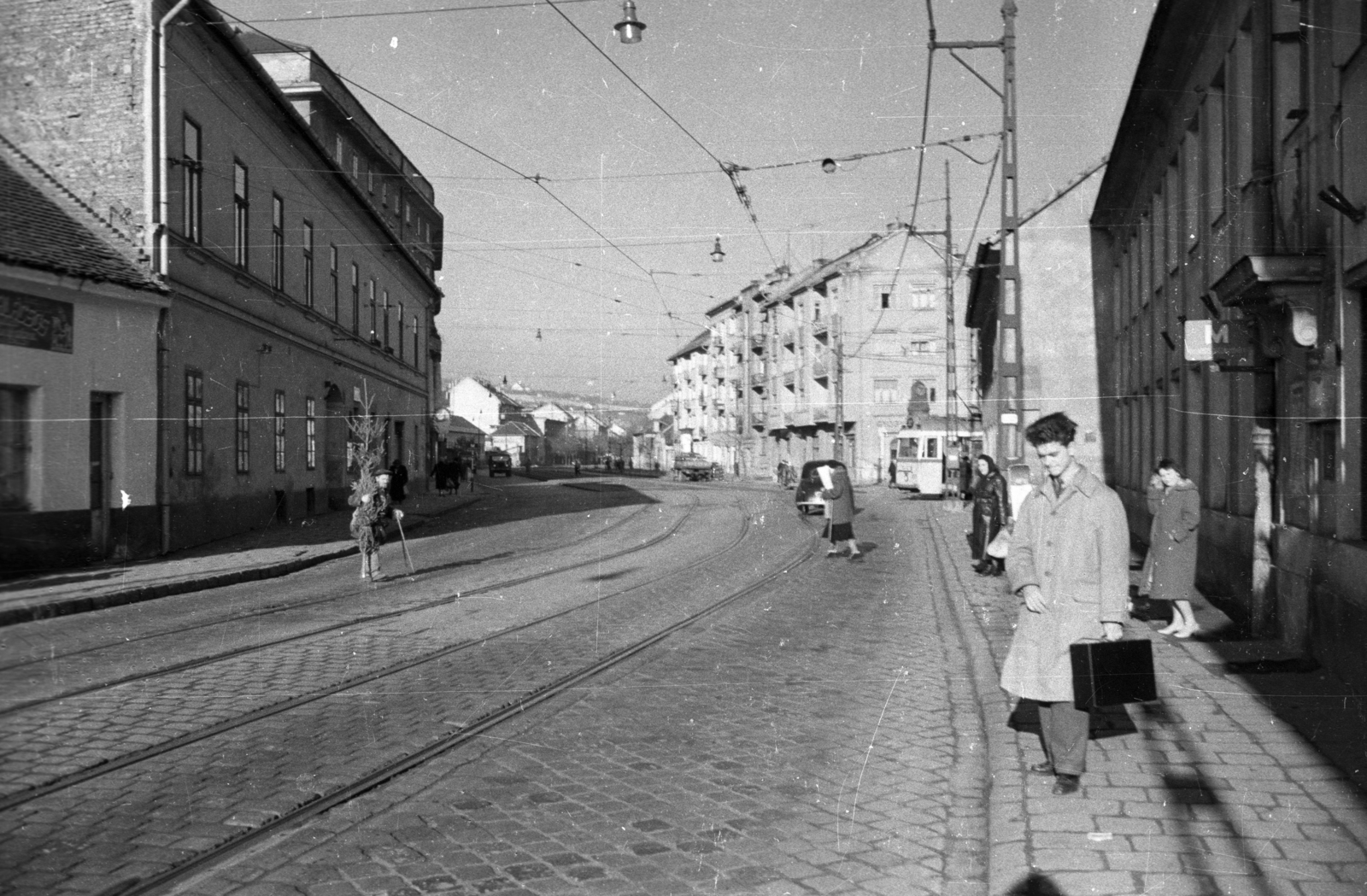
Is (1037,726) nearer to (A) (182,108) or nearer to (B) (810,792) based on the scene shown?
(B) (810,792)

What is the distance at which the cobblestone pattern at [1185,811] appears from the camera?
4.29 metres

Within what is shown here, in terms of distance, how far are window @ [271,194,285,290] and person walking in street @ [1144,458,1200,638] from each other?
766 inches

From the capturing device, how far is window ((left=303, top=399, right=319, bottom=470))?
1057 inches

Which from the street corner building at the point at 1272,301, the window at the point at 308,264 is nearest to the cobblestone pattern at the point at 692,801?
the street corner building at the point at 1272,301

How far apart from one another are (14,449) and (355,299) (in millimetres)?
31655

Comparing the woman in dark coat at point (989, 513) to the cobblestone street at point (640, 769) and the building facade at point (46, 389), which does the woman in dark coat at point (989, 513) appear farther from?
the building facade at point (46, 389)

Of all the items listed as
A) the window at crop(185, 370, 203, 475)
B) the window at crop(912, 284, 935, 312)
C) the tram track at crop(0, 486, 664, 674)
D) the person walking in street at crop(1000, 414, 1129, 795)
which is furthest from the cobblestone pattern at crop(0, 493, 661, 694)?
the window at crop(912, 284, 935, 312)

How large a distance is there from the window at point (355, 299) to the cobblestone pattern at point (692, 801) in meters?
25.8

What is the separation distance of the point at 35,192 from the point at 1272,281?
354 inches

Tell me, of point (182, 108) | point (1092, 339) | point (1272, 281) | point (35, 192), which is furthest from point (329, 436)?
point (35, 192)

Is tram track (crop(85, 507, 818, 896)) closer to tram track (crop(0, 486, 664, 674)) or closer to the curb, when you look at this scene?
tram track (crop(0, 486, 664, 674))

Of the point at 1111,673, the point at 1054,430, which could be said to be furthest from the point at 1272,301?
the point at 1111,673

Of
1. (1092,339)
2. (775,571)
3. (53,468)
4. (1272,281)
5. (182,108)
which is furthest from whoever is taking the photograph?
(1092,339)

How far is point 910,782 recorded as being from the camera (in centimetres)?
579
